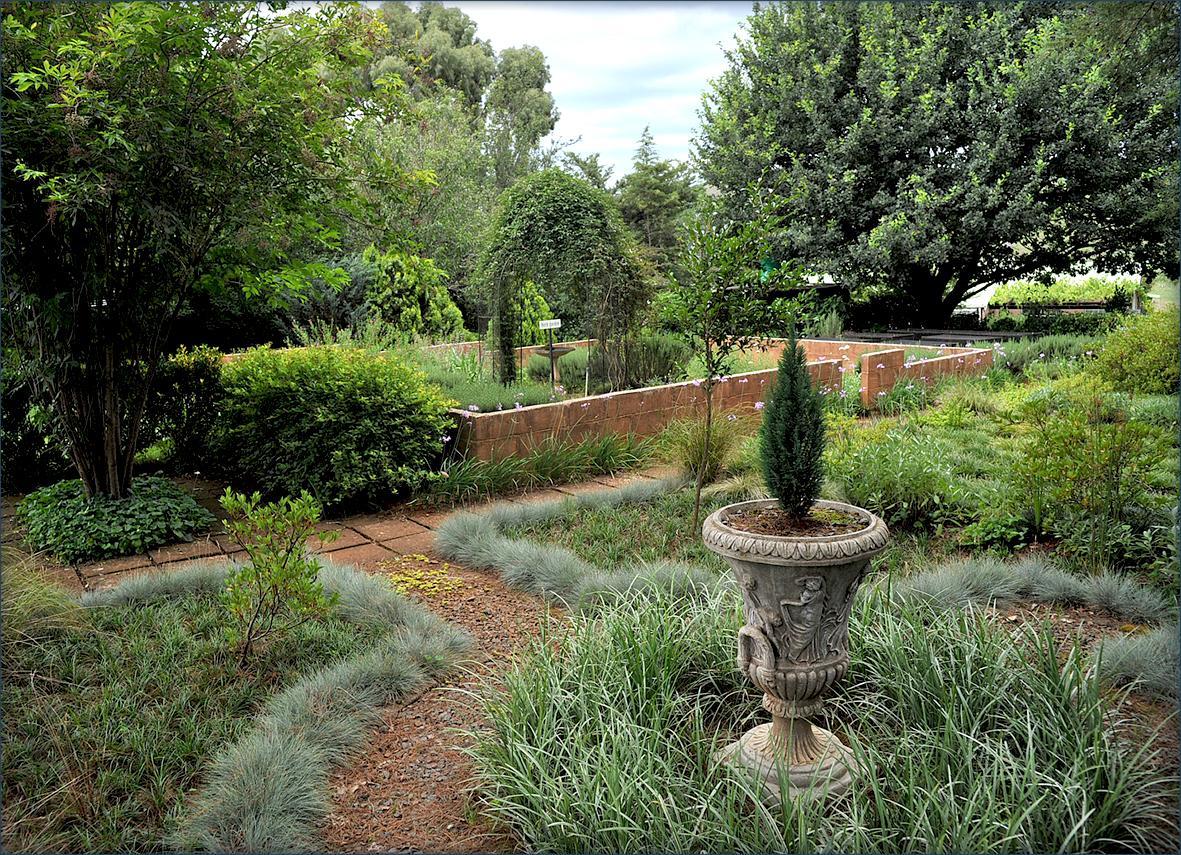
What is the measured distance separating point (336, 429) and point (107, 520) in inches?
62.5

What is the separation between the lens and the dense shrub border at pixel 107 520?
17.2ft

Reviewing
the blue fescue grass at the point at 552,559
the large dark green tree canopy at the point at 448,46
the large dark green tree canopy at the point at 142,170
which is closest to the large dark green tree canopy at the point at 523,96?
the large dark green tree canopy at the point at 448,46

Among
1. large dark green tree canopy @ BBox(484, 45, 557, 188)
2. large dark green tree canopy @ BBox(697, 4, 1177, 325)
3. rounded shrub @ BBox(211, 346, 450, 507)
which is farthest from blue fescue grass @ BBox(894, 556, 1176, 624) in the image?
large dark green tree canopy @ BBox(484, 45, 557, 188)

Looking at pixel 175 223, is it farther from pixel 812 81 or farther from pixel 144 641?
pixel 812 81

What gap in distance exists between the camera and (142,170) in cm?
468

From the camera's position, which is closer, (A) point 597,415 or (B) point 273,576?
(B) point 273,576

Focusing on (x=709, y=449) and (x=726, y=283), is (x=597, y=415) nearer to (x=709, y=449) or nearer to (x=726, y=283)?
(x=709, y=449)

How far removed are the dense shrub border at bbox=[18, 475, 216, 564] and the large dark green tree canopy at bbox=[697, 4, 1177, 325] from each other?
975 cm

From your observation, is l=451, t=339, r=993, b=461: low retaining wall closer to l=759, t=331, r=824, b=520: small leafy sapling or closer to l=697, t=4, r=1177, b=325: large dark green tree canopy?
l=759, t=331, r=824, b=520: small leafy sapling

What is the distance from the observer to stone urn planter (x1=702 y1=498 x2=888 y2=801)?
2500 millimetres

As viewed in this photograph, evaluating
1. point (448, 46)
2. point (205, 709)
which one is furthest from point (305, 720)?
point (448, 46)

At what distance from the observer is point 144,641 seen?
3781 mm

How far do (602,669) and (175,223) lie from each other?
3594 millimetres

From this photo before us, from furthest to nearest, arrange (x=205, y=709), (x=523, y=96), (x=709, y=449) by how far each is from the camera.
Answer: (x=523, y=96) < (x=709, y=449) < (x=205, y=709)
